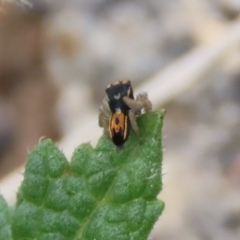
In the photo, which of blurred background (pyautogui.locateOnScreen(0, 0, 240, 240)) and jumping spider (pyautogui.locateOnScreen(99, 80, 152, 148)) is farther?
blurred background (pyautogui.locateOnScreen(0, 0, 240, 240))

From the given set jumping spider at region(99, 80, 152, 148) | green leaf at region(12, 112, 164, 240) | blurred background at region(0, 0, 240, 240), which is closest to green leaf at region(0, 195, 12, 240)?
green leaf at region(12, 112, 164, 240)

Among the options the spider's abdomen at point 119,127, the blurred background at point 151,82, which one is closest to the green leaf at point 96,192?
the spider's abdomen at point 119,127

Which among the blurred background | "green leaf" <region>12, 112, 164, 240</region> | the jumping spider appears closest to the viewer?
"green leaf" <region>12, 112, 164, 240</region>

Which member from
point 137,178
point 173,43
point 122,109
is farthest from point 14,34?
point 137,178

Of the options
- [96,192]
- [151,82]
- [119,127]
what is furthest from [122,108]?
[151,82]

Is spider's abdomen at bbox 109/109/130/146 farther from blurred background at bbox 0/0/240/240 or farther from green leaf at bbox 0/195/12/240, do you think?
blurred background at bbox 0/0/240/240

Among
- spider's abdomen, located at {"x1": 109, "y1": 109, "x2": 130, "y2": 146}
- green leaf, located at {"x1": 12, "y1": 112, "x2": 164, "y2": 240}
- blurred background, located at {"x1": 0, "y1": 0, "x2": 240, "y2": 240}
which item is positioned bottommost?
green leaf, located at {"x1": 12, "y1": 112, "x2": 164, "y2": 240}

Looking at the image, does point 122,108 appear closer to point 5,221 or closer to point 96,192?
point 96,192
